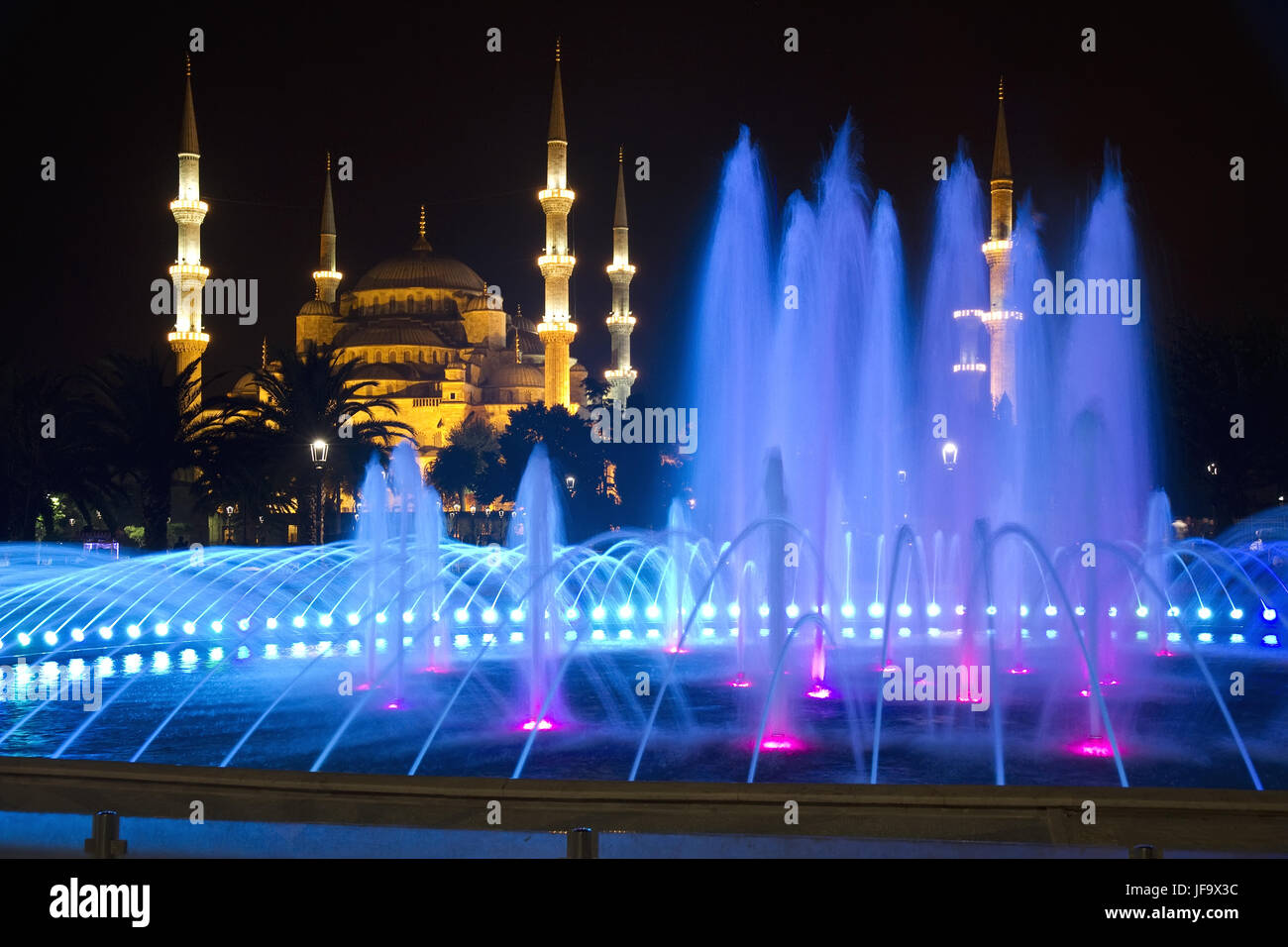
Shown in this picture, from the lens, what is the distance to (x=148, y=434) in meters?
25.8

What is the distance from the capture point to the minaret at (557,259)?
48.5 meters

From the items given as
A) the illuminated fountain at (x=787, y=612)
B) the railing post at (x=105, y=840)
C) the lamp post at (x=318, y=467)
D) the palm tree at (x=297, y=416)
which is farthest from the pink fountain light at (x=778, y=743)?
the palm tree at (x=297, y=416)

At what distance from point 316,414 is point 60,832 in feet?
80.9

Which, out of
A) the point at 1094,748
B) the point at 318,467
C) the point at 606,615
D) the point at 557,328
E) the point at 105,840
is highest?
the point at 557,328

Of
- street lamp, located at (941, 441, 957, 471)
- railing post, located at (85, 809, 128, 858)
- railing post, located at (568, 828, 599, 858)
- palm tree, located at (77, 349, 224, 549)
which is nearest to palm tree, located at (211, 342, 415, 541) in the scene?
palm tree, located at (77, 349, 224, 549)

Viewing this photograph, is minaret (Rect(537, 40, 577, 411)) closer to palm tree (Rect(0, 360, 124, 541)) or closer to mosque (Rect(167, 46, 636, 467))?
mosque (Rect(167, 46, 636, 467))

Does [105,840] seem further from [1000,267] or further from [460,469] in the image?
[460,469]

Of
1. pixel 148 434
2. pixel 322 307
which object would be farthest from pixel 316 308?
pixel 148 434

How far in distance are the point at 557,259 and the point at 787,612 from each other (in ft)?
120

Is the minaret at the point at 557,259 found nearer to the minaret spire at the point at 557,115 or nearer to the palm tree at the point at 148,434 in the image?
the minaret spire at the point at 557,115

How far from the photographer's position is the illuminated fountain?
9102 millimetres

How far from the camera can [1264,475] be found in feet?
106
